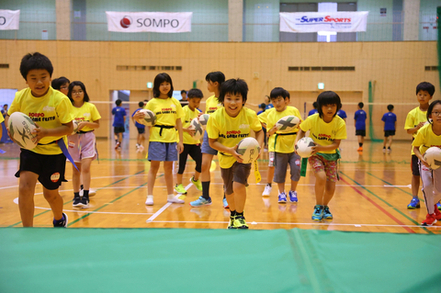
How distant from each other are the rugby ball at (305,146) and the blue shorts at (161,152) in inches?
75.4

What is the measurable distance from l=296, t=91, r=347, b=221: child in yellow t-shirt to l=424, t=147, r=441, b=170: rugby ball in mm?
955

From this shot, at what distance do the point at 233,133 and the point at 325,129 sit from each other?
1.50 meters

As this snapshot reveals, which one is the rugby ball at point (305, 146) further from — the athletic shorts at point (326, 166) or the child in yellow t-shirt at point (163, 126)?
the child in yellow t-shirt at point (163, 126)

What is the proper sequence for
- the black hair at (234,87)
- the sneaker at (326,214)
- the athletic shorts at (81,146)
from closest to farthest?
the black hair at (234,87), the sneaker at (326,214), the athletic shorts at (81,146)

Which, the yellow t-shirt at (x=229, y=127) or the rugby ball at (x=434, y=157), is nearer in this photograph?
the yellow t-shirt at (x=229, y=127)

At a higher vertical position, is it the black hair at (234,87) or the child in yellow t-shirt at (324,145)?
the black hair at (234,87)

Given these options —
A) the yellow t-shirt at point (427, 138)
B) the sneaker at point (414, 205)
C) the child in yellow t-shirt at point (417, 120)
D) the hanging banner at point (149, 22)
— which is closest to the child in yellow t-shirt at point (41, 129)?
the yellow t-shirt at point (427, 138)

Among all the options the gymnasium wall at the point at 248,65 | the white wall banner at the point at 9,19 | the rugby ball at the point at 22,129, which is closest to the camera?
the rugby ball at the point at 22,129

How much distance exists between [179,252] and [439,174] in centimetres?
361

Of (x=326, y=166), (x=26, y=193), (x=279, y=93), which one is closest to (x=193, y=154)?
(x=279, y=93)

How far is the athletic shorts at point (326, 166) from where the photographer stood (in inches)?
182

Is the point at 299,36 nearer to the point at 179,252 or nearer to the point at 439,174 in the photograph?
the point at 439,174

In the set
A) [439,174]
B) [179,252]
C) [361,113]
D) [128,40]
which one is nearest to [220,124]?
[179,252]

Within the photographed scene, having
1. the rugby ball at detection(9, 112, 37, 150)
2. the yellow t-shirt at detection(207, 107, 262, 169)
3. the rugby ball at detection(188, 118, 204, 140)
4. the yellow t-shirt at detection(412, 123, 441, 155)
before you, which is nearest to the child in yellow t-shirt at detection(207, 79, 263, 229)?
the yellow t-shirt at detection(207, 107, 262, 169)
